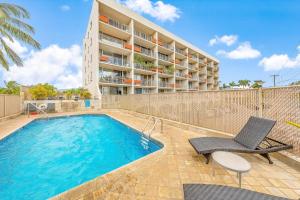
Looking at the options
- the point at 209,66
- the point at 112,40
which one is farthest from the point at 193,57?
the point at 112,40

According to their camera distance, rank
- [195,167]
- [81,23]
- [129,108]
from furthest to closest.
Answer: [81,23] → [129,108] → [195,167]

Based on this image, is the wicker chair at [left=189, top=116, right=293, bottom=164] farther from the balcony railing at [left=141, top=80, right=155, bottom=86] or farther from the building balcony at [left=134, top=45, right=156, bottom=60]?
the building balcony at [left=134, top=45, right=156, bottom=60]

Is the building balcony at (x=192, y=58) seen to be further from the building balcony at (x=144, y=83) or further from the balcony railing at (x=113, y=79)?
the balcony railing at (x=113, y=79)

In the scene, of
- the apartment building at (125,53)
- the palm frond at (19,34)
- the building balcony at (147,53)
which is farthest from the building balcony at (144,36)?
the palm frond at (19,34)

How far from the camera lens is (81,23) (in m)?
28.7

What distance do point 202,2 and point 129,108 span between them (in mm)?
11345

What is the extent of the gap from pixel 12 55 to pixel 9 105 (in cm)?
418

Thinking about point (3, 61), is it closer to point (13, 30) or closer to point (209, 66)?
point (13, 30)

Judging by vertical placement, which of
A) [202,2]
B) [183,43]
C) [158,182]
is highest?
[183,43]

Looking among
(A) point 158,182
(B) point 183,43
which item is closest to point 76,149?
(A) point 158,182

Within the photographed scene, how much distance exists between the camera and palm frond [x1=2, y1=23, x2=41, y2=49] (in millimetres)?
8675

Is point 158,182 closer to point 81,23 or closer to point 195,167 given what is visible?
point 195,167

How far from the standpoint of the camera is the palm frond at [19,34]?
868 centimetres

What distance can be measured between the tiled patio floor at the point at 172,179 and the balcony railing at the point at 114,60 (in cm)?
1861
